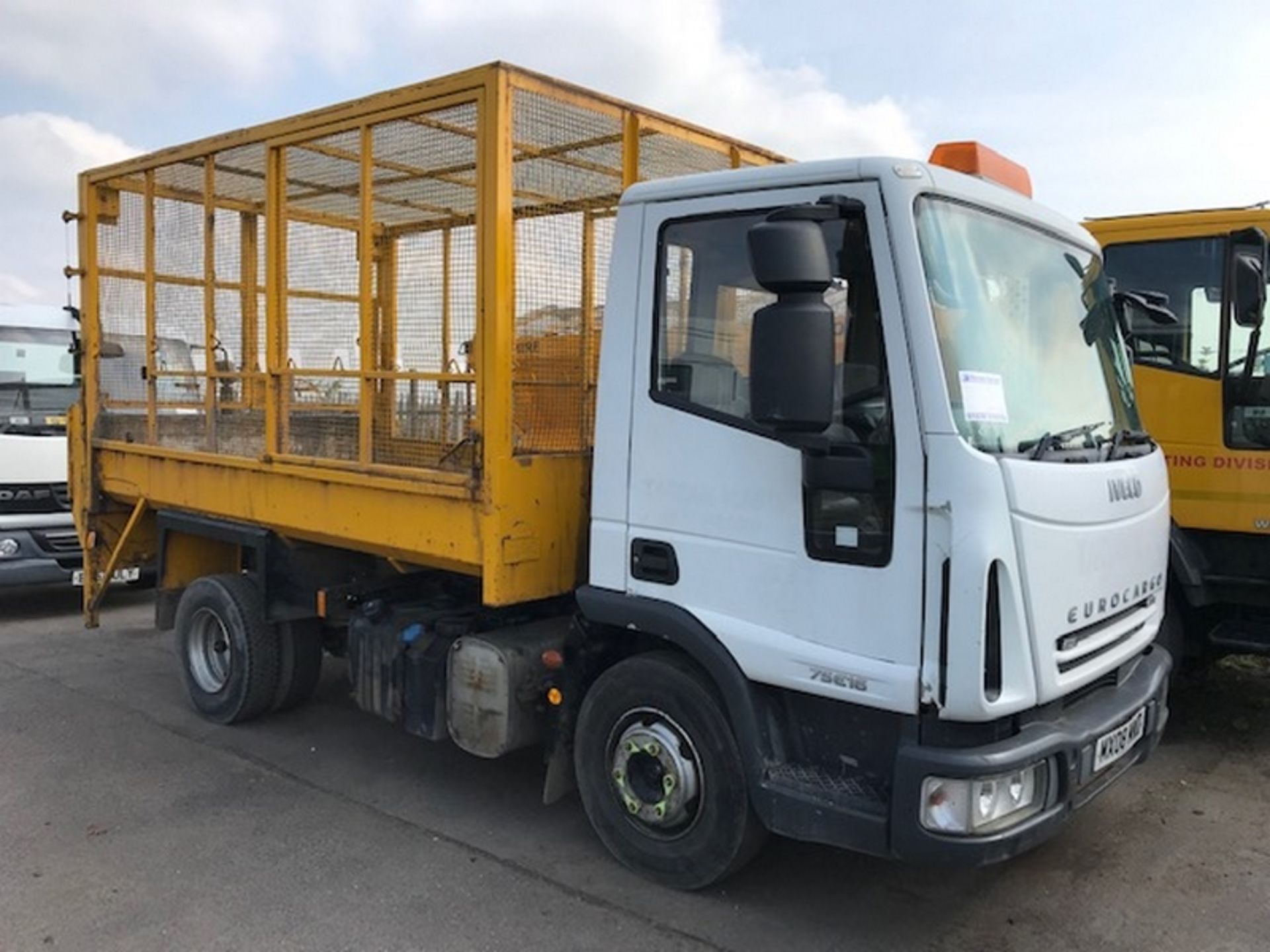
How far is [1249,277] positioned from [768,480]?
3029 mm

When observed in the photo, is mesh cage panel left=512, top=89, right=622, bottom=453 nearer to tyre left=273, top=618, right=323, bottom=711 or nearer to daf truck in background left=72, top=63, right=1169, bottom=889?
daf truck in background left=72, top=63, right=1169, bottom=889

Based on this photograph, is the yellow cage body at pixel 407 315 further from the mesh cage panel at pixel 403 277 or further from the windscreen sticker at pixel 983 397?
the windscreen sticker at pixel 983 397

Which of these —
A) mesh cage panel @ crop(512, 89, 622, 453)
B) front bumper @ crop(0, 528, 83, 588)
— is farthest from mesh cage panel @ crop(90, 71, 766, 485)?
front bumper @ crop(0, 528, 83, 588)

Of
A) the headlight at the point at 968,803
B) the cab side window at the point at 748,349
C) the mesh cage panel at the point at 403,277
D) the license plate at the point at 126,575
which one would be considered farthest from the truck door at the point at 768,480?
the license plate at the point at 126,575

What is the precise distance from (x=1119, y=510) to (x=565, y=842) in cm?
239

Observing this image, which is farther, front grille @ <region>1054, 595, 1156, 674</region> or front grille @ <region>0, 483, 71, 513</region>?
front grille @ <region>0, 483, 71, 513</region>

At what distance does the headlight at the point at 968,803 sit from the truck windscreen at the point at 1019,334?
0.93m

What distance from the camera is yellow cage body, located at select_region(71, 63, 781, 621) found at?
3.81 meters

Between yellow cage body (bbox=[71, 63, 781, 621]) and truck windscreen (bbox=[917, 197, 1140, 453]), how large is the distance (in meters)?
1.57

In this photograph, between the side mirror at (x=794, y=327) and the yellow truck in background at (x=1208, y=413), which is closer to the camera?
the side mirror at (x=794, y=327)

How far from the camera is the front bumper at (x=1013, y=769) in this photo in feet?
9.34

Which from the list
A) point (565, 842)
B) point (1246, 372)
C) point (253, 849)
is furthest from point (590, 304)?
point (1246, 372)

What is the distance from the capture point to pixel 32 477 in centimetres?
814

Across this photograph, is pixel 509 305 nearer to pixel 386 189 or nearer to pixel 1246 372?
pixel 386 189
